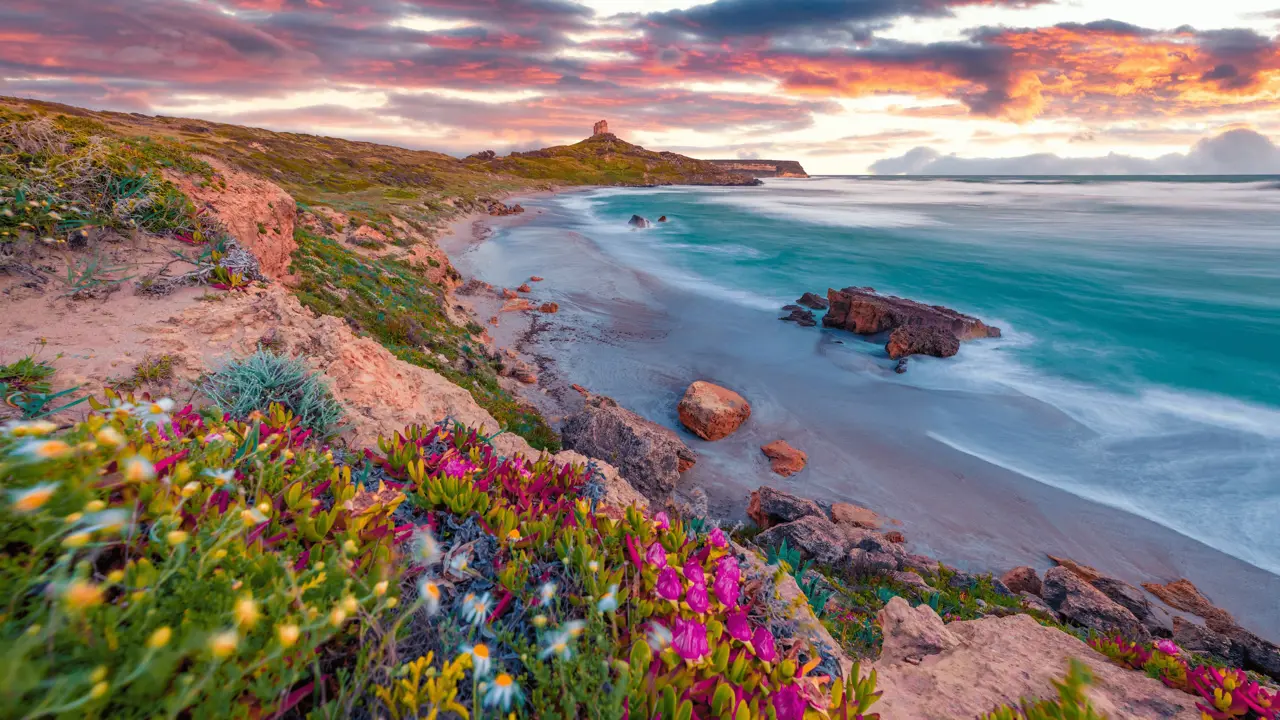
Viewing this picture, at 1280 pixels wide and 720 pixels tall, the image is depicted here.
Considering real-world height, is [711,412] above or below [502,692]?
below

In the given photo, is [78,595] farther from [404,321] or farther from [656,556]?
[404,321]

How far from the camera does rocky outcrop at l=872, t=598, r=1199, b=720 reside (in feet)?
10.5

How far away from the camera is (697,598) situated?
2.38 metres

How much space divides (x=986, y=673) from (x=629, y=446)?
20.2 feet

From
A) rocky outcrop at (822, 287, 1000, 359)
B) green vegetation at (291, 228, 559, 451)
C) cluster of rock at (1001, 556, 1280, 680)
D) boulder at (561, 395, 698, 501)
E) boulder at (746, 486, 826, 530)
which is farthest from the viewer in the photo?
rocky outcrop at (822, 287, 1000, 359)

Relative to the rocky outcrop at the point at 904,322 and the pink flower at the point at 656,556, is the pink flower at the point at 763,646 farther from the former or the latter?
the rocky outcrop at the point at 904,322

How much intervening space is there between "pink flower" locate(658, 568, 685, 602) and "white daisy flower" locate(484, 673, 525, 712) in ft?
2.39

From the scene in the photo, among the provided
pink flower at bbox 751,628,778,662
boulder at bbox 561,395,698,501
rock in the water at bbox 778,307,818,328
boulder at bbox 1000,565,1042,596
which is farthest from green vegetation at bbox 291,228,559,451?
rock in the water at bbox 778,307,818,328

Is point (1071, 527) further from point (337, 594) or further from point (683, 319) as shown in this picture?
point (683, 319)

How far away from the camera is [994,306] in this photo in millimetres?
26281

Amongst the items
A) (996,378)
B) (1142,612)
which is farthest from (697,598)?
(996,378)

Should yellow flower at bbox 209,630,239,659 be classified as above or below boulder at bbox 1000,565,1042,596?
above

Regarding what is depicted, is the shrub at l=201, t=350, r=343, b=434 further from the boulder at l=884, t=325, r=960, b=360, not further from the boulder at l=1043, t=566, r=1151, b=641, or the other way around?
the boulder at l=884, t=325, r=960, b=360

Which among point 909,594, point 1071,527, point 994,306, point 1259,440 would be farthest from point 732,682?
point 994,306
